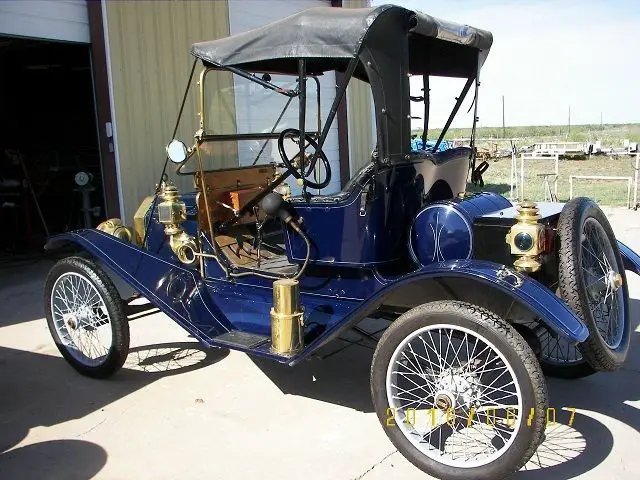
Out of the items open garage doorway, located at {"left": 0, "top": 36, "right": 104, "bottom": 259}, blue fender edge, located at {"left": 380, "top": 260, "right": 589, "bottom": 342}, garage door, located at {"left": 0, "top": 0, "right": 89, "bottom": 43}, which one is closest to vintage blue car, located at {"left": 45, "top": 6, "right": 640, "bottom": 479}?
blue fender edge, located at {"left": 380, "top": 260, "right": 589, "bottom": 342}

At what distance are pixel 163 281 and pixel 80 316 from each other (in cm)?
66

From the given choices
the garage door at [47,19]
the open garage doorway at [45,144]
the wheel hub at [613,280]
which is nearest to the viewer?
the wheel hub at [613,280]

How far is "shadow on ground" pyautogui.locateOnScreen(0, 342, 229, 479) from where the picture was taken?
3.14 metres

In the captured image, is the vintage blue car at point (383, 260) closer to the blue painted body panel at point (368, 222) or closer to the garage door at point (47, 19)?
the blue painted body panel at point (368, 222)

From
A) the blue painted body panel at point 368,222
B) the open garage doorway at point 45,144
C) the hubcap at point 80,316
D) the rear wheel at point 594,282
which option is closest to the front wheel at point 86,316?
the hubcap at point 80,316

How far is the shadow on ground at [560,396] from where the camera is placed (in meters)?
3.01

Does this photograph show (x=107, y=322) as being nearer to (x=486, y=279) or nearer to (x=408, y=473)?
(x=408, y=473)

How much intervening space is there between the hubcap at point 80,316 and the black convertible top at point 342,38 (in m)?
1.69

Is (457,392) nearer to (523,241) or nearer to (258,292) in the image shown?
(523,241)

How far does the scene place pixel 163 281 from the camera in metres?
4.04

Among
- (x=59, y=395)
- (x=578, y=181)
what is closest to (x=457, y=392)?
(x=59, y=395)

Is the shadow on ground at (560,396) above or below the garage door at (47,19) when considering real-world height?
below

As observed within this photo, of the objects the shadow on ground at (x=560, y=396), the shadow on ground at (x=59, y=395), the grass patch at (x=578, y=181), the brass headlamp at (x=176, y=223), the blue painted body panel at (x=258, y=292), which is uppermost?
the brass headlamp at (x=176, y=223)

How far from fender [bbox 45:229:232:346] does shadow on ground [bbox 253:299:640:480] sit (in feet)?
2.09
